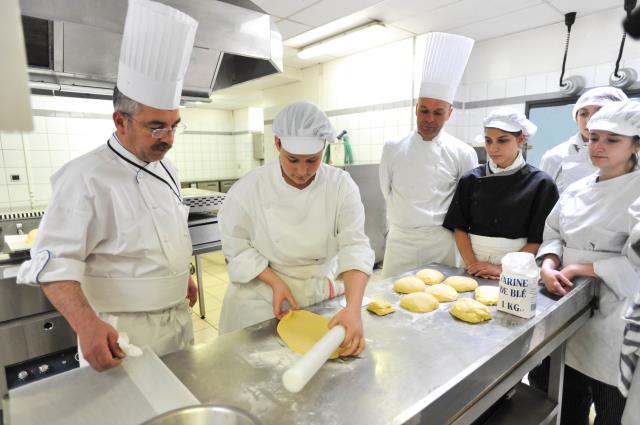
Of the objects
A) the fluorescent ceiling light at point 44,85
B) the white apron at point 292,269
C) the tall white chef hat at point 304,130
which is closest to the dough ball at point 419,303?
the white apron at point 292,269

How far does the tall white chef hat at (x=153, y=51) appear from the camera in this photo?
3.30ft

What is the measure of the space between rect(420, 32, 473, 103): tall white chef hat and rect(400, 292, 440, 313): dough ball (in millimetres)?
1214

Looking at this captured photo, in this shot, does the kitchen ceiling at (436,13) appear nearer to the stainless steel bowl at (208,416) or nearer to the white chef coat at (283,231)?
the white chef coat at (283,231)

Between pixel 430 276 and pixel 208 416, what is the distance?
1.13m

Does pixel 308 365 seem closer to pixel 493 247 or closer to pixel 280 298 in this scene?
pixel 280 298

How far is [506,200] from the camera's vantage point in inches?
67.2

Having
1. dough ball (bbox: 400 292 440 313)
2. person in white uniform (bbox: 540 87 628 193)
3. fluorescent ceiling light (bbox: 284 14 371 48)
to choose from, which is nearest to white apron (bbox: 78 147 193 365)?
dough ball (bbox: 400 292 440 313)

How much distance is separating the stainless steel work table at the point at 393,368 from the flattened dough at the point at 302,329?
3 centimetres

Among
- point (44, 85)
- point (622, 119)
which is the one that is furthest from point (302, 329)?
point (44, 85)

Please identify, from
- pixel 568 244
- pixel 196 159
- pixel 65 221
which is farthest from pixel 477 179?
pixel 196 159

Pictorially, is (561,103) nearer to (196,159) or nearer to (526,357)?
(526,357)

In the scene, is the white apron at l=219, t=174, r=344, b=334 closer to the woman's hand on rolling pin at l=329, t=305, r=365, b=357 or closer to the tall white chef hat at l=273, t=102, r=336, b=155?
the tall white chef hat at l=273, t=102, r=336, b=155

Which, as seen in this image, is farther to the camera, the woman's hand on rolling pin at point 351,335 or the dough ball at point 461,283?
the dough ball at point 461,283

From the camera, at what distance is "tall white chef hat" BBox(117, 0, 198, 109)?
1007 millimetres
